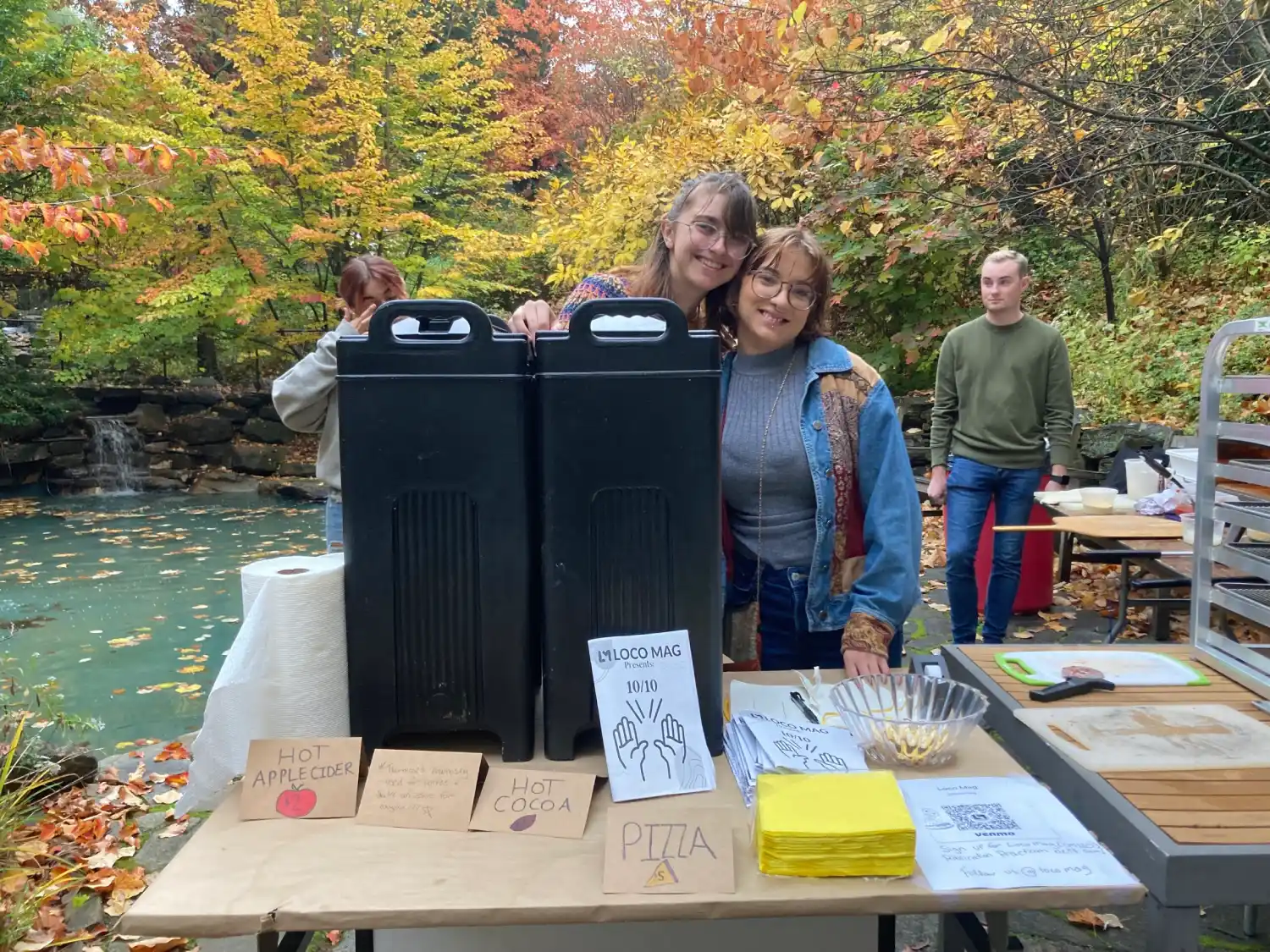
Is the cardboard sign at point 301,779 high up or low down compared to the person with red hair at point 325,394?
down

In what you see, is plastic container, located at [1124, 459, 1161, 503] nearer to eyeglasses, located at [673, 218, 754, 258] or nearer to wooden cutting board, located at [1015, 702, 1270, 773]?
wooden cutting board, located at [1015, 702, 1270, 773]

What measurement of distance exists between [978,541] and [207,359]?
430 inches

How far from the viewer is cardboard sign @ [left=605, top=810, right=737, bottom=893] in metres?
0.84

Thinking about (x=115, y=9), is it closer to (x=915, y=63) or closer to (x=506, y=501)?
(x=915, y=63)

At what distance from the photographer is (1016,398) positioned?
3838 millimetres

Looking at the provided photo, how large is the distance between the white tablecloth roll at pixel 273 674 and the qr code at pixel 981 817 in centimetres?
72

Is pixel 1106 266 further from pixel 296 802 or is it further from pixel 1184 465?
pixel 296 802

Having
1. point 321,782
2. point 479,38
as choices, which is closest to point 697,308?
point 321,782

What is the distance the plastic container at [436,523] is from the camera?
100 centimetres

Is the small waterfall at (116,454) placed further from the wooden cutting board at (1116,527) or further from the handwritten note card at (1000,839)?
the handwritten note card at (1000,839)

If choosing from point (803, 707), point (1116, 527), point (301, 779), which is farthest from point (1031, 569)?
point (301, 779)

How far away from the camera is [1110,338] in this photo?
6.62m

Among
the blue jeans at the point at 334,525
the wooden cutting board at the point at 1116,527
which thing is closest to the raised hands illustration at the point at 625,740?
the blue jeans at the point at 334,525

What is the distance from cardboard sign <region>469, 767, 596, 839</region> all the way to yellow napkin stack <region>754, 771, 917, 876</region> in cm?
20
